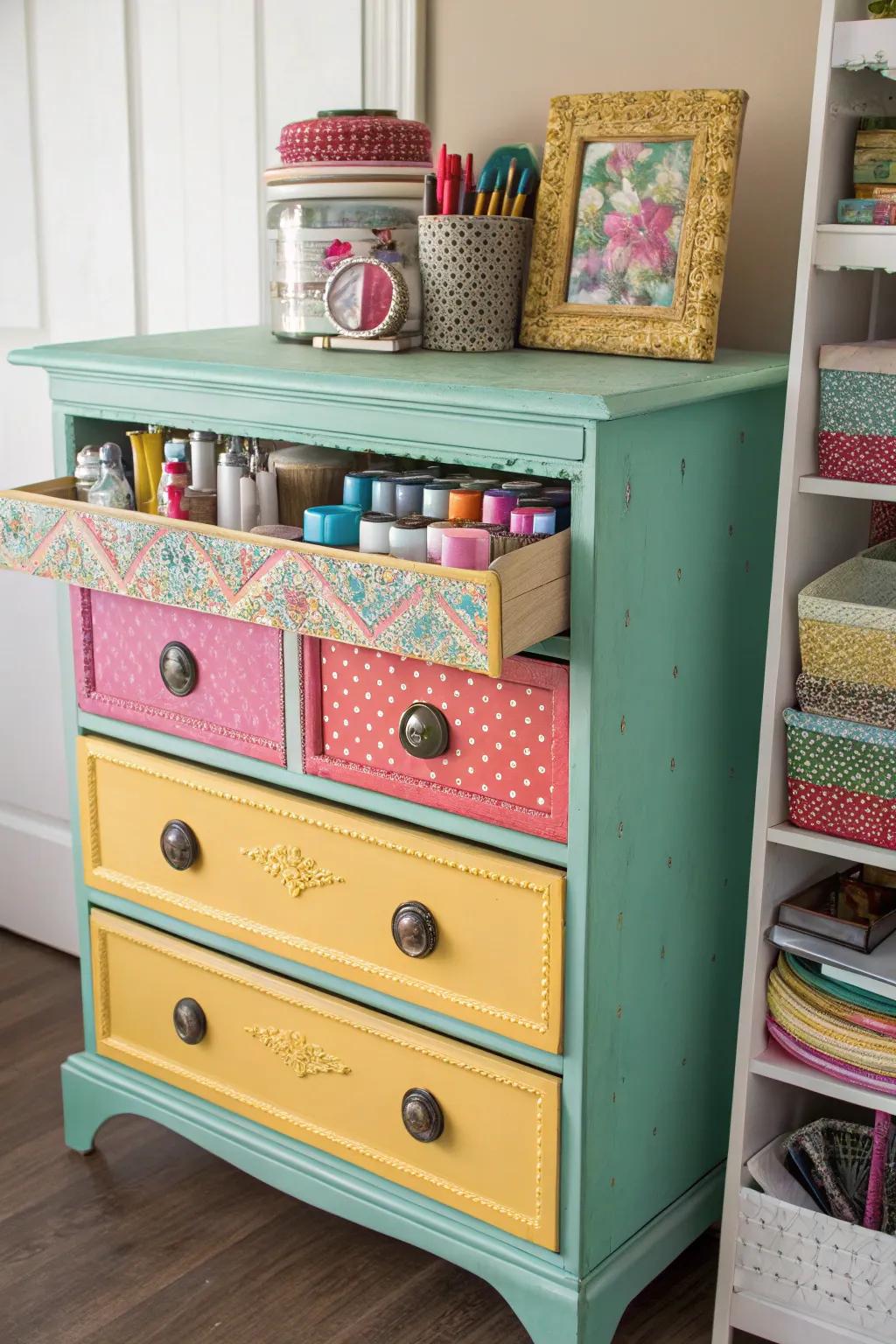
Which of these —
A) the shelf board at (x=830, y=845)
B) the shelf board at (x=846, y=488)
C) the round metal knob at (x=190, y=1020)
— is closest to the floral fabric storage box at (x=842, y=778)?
the shelf board at (x=830, y=845)

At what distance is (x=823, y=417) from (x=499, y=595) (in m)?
0.42

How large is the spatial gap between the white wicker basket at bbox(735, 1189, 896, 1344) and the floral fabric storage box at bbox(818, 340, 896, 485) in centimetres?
80

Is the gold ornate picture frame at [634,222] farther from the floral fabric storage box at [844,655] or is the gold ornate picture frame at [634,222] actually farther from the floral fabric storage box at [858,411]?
the floral fabric storage box at [844,655]

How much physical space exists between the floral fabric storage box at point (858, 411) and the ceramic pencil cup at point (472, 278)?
408mm

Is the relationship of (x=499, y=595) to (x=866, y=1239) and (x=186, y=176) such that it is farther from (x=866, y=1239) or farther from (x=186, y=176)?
(x=186, y=176)

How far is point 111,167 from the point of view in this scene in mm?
2359

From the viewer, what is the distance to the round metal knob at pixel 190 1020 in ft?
6.29

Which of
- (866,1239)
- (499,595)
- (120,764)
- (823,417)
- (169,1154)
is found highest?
(823,417)

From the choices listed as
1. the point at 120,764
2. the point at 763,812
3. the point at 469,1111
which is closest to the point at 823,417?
the point at 763,812

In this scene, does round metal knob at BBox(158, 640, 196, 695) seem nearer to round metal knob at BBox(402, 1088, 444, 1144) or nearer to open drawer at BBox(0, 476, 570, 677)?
open drawer at BBox(0, 476, 570, 677)

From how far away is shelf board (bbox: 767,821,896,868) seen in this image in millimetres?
1524

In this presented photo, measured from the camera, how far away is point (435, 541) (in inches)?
57.7

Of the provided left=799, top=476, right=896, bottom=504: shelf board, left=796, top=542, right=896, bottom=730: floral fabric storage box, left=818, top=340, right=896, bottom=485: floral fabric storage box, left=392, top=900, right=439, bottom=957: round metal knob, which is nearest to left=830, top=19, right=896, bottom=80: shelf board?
left=818, top=340, right=896, bottom=485: floral fabric storage box

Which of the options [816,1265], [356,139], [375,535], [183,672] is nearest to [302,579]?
[375,535]
